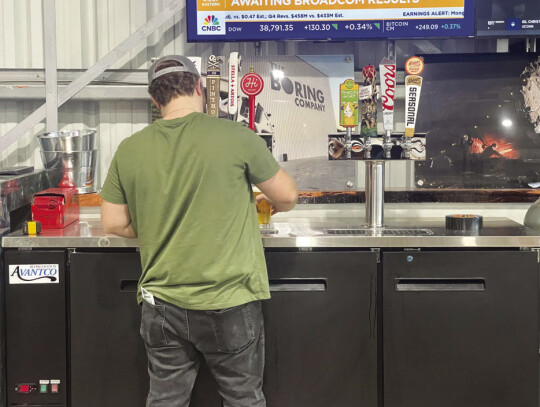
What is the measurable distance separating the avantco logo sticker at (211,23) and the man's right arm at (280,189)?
127cm

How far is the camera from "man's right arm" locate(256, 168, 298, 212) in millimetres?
2404

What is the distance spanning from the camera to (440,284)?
112 inches

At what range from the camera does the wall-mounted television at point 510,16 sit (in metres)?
3.40

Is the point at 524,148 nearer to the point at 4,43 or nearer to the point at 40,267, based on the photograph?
the point at 40,267

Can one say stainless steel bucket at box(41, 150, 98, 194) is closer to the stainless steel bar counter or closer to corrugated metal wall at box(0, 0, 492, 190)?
corrugated metal wall at box(0, 0, 492, 190)

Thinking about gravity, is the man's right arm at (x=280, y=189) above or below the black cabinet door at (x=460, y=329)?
above

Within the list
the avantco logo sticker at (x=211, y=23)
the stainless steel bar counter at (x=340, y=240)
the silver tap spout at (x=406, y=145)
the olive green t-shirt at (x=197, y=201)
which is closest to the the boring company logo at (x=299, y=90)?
the avantco logo sticker at (x=211, y=23)

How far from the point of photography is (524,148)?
360cm

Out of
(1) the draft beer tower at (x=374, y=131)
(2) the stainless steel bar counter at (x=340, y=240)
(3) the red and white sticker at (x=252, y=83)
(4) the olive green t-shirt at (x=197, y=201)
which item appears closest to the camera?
(4) the olive green t-shirt at (x=197, y=201)

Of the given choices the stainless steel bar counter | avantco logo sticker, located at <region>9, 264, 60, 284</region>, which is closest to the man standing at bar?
the stainless steel bar counter

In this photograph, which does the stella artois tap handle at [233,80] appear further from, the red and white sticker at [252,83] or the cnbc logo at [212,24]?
the cnbc logo at [212,24]

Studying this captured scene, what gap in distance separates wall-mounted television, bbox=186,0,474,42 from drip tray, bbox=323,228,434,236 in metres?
0.96

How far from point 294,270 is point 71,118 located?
1.55m

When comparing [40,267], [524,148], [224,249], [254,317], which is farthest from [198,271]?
[524,148]
